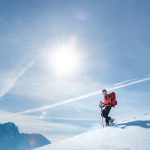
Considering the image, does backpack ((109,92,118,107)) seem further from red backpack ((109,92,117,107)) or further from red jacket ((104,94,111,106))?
red jacket ((104,94,111,106))

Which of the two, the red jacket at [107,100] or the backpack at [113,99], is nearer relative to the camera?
the backpack at [113,99]

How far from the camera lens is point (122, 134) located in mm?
12359

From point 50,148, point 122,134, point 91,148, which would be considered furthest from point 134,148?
point 50,148

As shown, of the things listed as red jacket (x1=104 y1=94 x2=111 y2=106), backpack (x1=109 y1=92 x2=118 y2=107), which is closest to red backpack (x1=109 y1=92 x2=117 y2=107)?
backpack (x1=109 y1=92 x2=118 y2=107)

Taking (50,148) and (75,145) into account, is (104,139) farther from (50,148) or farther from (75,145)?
(50,148)

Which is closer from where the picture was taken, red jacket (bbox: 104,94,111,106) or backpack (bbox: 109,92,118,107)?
backpack (bbox: 109,92,118,107)

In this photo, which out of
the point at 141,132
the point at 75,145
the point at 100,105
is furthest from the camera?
the point at 100,105

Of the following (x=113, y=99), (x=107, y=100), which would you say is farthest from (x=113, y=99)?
(x=107, y=100)

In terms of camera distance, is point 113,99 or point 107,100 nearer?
point 113,99

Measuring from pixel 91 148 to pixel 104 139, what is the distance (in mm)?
1568

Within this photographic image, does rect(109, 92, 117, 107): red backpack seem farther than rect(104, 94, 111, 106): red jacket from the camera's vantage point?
No

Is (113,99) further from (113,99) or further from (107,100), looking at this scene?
(107,100)

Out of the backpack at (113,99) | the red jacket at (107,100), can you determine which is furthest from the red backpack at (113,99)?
the red jacket at (107,100)

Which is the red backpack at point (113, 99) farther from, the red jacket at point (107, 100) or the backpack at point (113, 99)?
the red jacket at point (107, 100)
